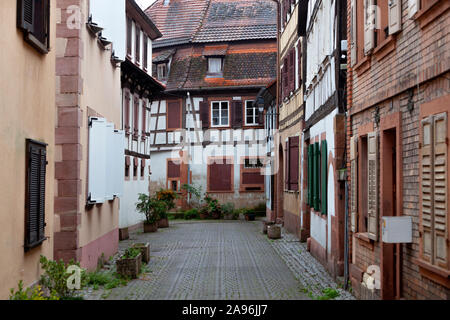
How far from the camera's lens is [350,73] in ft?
36.9

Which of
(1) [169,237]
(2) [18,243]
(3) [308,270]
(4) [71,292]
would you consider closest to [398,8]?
(2) [18,243]

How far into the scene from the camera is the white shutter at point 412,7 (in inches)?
287

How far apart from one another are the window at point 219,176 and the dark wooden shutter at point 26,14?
27782 millimetres

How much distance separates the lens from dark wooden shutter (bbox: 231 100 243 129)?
3665 centimetres

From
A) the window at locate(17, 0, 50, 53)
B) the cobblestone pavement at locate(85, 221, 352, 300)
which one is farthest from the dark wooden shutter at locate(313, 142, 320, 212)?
the window at locate(17, 0, 50, 53)

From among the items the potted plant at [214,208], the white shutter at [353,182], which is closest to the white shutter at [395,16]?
the white shutter at [353,182]

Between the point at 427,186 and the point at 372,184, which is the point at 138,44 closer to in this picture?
the point at 372,184

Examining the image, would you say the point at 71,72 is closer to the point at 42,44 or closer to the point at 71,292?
the point at 42,44

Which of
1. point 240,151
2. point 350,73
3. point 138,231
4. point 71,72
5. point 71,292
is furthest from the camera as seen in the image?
point 240,151

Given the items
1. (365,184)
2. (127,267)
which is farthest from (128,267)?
(365,184)

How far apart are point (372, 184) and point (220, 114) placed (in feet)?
90.8

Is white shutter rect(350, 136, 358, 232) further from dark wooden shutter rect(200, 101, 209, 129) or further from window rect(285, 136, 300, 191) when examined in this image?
dark wooden shutter rect(200, 101, 209, 129)

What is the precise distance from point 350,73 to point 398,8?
315 cm

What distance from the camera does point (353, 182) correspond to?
35.8 feet
